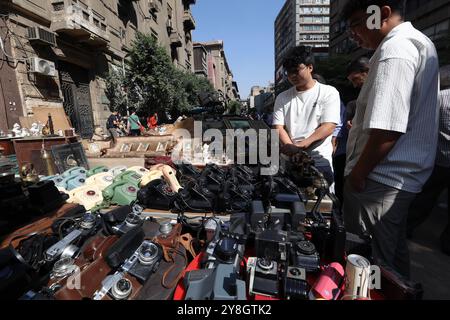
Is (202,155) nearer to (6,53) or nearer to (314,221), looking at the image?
(314,221)

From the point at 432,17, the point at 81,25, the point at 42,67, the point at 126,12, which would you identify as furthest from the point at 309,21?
the point at 42,67

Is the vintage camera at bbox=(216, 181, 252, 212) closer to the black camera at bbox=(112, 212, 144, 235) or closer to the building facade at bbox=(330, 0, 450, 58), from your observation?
the black camera at bbox=(112, 212, 144, 235)

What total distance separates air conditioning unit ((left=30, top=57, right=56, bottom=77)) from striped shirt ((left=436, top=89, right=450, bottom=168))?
929cm

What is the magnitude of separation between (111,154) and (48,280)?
11.0 feet

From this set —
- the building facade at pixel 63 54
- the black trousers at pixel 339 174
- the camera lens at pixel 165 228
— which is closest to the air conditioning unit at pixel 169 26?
the building facade at pixel 63 54

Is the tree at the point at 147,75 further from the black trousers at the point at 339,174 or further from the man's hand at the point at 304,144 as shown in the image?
the man's hand at the point at 304,144

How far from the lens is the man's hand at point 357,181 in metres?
1.36

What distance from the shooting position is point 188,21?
27.5 meters

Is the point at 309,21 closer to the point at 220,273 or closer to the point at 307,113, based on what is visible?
the point at 307,113

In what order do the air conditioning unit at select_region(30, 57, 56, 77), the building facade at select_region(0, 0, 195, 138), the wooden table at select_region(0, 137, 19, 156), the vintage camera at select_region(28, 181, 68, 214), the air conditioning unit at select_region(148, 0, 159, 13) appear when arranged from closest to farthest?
1. the vintage camera at select_region(28, 181, 68, 214)
2. the wooden table at select_region(0, 137, 19, 156)
3. the building facade at select_region(0, 0, 195, 138)
4. the air conditioning unit at select_region(30, 57, 56, 77)
5. the air conditioning unit at select_region(148, 0, 159, 13)

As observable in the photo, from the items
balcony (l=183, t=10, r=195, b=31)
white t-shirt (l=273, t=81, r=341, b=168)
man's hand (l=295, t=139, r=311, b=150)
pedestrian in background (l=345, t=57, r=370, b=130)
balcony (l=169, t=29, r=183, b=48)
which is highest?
balcony (l=183, t=10, r=195, b=31)

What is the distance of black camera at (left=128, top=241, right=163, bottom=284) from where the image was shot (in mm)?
1184

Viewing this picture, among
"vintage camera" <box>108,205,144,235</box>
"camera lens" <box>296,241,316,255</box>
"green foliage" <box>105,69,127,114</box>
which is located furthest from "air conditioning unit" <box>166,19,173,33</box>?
"camera lens" <box>296,241,316,255</box>

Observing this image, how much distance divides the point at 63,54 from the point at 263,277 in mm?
10482
